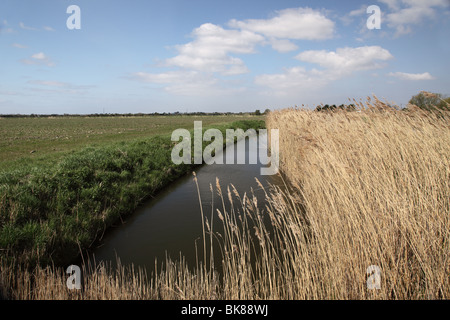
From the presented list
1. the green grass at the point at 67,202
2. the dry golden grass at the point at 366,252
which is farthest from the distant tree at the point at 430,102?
the green grass at the point at 67,202

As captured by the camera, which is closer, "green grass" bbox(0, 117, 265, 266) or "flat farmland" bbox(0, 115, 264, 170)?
"green grass" bbox(0, 117, 265, 266)

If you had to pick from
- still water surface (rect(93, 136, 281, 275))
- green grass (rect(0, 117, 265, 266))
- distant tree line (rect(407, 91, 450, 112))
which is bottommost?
still water surface (rect(93, 136, 281, 275))

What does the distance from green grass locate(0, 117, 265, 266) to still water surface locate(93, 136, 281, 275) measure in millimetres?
405

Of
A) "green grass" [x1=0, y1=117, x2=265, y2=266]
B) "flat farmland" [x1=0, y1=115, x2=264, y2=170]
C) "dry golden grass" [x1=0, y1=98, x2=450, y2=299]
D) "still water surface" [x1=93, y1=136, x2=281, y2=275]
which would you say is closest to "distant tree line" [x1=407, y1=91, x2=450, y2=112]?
"dry golden grass" [x1=0, y1=98, x2=450, y2=299]

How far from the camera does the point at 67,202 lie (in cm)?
594

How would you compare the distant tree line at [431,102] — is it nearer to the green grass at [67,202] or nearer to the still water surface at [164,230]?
the still water surface at [164,230]

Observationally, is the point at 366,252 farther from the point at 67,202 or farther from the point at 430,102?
the point at 430,102

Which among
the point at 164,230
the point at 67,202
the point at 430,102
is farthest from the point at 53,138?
the point at 430,102

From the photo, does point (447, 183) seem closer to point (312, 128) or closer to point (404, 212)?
point (404, 212)

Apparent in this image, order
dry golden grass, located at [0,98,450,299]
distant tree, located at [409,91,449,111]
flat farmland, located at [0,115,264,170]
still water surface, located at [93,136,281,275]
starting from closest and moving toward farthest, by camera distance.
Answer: dry golden grass, located at [0,98,450,299], distant tree, located at [409,91,449,111], still water surface, located at [93,136,281,275], flat farmland, located at [0,115,264,170]

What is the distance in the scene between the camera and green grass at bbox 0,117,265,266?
14.4 feet

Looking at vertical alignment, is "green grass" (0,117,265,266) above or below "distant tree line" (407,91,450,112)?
below

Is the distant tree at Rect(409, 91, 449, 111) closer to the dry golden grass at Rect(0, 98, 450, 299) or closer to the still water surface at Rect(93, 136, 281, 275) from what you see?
the dry golden grass at Rect(0, 98, 450, 299)

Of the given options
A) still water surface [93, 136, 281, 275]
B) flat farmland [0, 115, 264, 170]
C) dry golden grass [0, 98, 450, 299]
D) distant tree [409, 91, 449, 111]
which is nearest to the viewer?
dry golden grass [0, 98, 450, 299]
